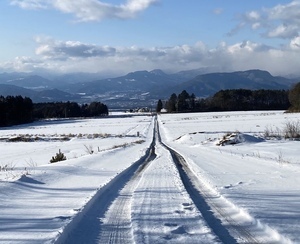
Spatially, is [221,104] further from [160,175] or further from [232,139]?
[160,175]

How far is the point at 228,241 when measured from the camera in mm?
5426

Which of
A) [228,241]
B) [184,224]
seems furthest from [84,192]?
[228,241]

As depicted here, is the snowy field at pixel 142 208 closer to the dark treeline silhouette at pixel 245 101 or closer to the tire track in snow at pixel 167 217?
the tire track in snow at pixel 167 217

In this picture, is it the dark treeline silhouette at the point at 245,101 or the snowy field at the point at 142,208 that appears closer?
the snowy field at the point at 142,208

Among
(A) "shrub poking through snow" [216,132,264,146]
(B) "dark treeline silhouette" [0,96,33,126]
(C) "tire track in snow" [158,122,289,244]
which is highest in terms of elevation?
(B) "dark treeline silhouette" [0,96,33,126]

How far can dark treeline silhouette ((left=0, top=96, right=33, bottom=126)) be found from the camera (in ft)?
354

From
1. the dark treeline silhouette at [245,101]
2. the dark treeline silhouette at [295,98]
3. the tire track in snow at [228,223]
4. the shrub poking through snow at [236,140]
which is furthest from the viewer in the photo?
the dark treeline silhouette at [245,101]

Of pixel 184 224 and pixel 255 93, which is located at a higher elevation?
pixel 255 93

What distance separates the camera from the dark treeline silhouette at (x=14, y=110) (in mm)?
107775

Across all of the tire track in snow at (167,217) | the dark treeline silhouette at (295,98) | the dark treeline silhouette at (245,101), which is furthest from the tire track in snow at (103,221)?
the dark treeline silhouette at (245,101)

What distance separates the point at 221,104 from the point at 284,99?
26623 mm

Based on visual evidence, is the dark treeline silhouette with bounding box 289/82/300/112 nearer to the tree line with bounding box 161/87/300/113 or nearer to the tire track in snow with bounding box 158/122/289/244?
the tree line with bounding box 161/87/300/113

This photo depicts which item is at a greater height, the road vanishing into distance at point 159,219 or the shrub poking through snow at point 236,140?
the road vanishing into distance at point 159,219

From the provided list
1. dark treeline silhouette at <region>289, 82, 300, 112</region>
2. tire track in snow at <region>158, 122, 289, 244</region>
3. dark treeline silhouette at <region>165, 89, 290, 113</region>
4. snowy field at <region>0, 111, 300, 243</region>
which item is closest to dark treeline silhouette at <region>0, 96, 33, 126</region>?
dark treeline silhouette at <region>165, 89, 290, 113</region>
